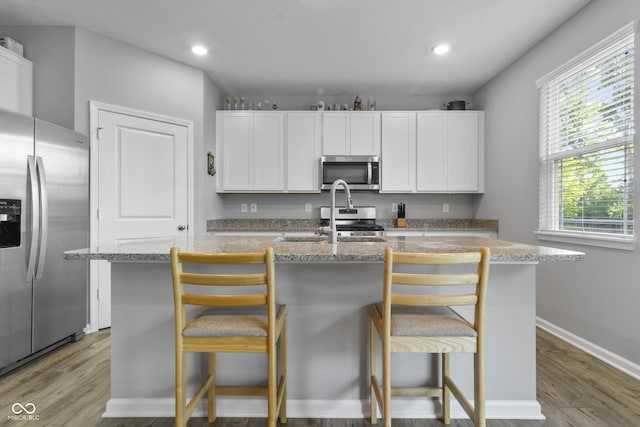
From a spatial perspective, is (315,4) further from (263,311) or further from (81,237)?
(81,237)

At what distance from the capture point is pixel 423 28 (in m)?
2.82

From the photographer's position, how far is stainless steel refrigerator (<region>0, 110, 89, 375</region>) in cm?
213

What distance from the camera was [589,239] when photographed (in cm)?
246

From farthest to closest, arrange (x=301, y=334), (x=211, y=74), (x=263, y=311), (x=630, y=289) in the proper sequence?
(x=211, y=74) < (x=630, y=289) < (x=301, y=334) < (x=263, y=311)

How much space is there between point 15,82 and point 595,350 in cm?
498

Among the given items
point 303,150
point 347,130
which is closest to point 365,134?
point 347,130

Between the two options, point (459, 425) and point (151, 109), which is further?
point (151, 109)

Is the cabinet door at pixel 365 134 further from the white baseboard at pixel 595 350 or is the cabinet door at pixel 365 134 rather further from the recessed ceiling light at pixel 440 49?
the white baseboard at pixel 595 350

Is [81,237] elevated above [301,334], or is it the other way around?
[81,237]

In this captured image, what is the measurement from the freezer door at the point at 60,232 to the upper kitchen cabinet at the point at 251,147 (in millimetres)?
1556

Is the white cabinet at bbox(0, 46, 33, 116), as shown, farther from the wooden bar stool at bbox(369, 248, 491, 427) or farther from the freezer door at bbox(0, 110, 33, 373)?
the wooden bar stool at bbox(369, 248, 491, 427)

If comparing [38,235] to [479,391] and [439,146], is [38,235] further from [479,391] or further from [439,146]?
[439,146]

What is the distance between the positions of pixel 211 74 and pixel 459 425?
155 inches

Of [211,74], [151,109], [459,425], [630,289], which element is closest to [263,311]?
[459,425]
